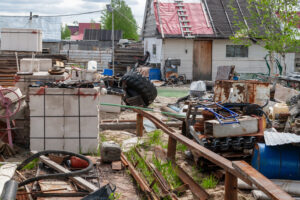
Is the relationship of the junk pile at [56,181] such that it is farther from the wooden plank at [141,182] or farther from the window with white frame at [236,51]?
the window with white frame at [236,51]

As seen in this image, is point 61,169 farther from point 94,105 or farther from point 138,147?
point 138,147

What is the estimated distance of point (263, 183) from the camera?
3.88 metres

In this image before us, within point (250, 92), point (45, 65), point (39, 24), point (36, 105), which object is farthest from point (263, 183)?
point (39, 24)

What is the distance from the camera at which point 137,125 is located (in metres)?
9.39

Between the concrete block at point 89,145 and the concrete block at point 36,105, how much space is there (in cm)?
88

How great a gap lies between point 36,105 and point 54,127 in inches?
19.2

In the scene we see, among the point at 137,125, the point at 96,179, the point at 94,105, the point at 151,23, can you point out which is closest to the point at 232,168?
the point at 96,179

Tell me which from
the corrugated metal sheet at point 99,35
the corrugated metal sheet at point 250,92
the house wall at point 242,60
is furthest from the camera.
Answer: the corrugated metal sheet at point 99,35

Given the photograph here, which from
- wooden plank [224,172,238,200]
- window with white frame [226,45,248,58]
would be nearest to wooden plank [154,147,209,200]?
wooden plank [224,172,238,200]

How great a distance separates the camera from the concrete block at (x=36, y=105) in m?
7.47

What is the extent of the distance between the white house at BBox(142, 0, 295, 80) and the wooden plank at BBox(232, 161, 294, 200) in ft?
65.3

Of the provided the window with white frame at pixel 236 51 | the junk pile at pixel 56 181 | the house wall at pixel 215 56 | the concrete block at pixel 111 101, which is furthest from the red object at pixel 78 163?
the window with white frame at pixel 236 51

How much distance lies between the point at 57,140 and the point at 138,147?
1.55 m

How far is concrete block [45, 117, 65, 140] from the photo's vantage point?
753 centimetres
